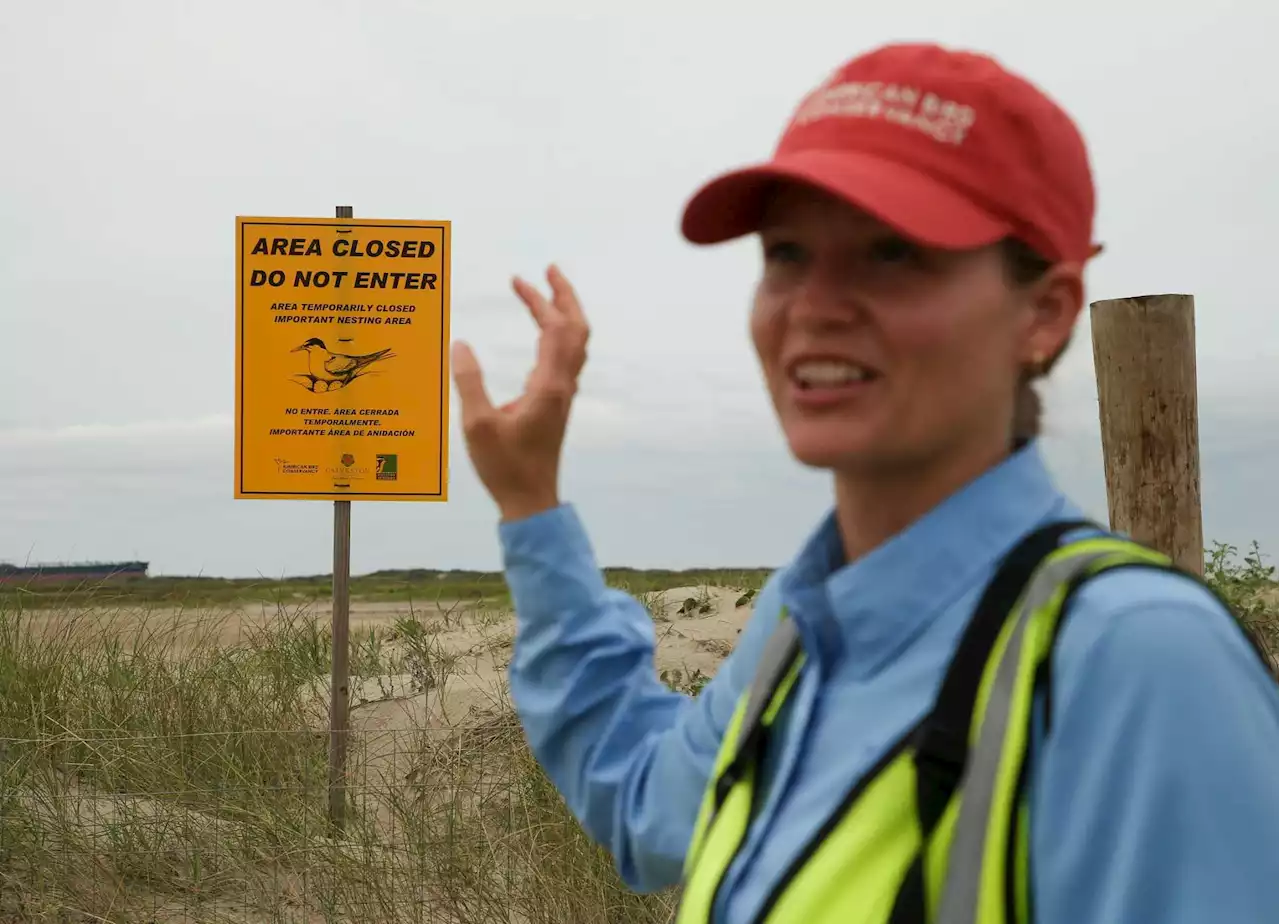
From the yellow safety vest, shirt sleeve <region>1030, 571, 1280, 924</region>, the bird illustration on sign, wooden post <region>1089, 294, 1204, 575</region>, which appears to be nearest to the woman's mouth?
the yellow safety vest

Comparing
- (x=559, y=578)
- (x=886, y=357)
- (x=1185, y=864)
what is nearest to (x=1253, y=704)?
(x=1185, y=864)

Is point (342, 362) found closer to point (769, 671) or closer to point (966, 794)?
point (769, 671)

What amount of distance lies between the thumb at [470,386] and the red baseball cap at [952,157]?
41 cm

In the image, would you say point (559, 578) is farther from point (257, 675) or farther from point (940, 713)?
point (257, 675)

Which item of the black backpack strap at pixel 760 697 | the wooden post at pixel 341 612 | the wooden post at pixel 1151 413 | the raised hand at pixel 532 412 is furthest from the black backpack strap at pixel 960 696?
the wooden post at pixel 341 612

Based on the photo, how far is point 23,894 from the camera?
4.43 m

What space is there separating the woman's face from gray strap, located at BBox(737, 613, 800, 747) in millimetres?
216

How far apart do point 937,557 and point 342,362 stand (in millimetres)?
4928

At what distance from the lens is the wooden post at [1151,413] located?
12.6 feet

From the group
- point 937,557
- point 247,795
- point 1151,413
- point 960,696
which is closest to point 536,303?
point 937,557

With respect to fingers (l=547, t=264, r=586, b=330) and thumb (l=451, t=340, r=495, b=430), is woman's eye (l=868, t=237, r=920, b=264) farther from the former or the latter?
thumb (l=451, t=340, r=495, b=430)

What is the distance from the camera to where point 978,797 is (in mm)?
917

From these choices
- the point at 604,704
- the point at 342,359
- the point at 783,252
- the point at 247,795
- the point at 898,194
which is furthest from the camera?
the point at 342,359

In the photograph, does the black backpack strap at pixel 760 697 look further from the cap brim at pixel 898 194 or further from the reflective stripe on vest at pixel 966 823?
the cap brim at pixel 898 194
